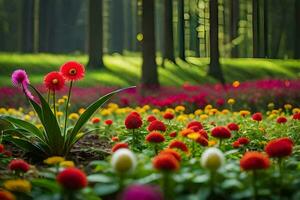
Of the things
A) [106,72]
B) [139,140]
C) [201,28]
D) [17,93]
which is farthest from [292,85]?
[106,72]

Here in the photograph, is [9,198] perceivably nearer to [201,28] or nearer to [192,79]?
[201,28]

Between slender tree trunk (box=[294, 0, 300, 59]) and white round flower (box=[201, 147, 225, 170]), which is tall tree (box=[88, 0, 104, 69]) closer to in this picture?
slender tree trunk (box=[294, 0, 300, 59])

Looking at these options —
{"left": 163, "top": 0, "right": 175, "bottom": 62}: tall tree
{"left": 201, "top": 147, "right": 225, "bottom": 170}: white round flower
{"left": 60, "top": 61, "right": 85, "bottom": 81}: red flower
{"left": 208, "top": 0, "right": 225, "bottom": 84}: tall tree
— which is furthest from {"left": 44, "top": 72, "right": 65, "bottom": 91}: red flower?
{"left": 163, "top": 0, "right": 175, "bottom": 62}: tall tree

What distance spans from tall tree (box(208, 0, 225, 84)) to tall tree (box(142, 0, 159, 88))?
148 centimetres

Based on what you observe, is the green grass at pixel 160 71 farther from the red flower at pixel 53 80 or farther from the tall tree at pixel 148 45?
the red flower at pixel 53 80

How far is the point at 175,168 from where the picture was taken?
2193mm

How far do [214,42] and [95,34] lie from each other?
678cm

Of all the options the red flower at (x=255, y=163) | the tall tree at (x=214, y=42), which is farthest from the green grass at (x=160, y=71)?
the red flower at (x=255, y=163)

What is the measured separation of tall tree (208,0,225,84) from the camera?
36.2 ft

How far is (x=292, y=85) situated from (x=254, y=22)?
2.49m

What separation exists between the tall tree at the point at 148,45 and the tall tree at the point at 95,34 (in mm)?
5927

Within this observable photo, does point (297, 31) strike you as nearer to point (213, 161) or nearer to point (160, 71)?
point (160, 71)

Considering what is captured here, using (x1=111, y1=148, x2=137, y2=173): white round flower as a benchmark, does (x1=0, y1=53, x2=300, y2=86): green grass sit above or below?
below

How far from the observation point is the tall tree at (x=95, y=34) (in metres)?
18.6
